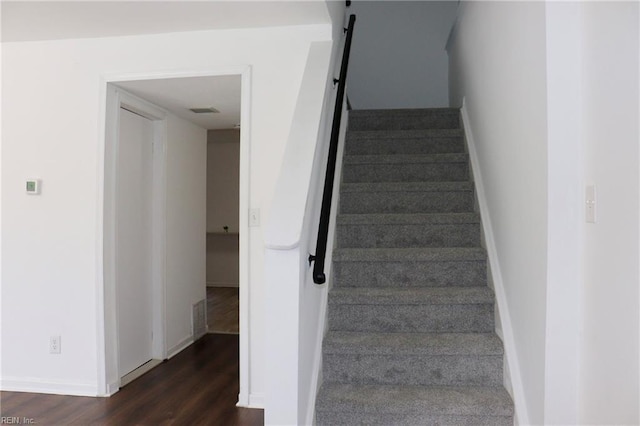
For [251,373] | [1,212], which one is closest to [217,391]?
[251,373]

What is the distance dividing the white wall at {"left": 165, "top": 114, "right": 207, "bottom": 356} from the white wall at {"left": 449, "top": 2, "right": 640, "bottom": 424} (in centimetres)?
273

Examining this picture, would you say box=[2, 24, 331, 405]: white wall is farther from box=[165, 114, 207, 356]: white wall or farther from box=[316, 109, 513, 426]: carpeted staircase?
box=[316, 109, 513, 426]: carpeted staircase

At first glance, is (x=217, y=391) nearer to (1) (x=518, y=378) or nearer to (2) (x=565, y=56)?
(1) (x=518, y=378)

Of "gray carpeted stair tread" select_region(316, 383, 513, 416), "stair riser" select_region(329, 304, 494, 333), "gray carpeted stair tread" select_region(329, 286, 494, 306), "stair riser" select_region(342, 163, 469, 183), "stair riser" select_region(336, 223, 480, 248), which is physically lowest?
"gray carpeted stair tread" select_region(316, 383, 513, 416)

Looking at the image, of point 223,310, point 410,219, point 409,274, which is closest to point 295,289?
point 409,274

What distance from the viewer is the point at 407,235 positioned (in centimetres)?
271

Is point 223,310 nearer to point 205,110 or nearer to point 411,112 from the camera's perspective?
point 205,110

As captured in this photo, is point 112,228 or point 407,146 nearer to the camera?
point 112,228

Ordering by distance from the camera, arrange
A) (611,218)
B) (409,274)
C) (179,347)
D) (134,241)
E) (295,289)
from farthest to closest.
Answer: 1. (179,347)
2. (134,241)
3. (409,274)
4. (295,289)
5. (611,218)

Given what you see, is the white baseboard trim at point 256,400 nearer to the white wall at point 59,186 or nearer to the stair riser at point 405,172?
the white wall at point 59,186

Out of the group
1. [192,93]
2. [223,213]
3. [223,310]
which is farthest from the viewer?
[223,213]

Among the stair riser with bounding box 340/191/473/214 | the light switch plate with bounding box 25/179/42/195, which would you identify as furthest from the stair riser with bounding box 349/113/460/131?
the light switch plate with bounding box 25/179/42/195

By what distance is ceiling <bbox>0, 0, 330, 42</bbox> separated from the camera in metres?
2.37

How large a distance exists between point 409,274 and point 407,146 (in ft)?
4.09
